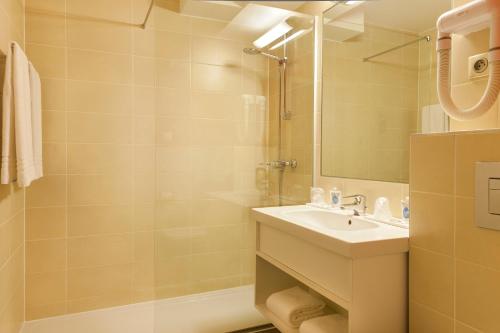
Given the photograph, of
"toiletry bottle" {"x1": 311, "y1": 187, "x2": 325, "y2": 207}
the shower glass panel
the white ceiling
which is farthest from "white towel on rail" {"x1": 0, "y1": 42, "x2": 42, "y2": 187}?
the white ceiling

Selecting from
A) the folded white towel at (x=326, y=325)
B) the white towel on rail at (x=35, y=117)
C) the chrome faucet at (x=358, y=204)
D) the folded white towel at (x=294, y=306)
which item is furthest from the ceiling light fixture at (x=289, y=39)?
the folded white towel at (x=326, y=325)

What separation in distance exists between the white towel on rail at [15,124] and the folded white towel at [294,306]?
1391 mm

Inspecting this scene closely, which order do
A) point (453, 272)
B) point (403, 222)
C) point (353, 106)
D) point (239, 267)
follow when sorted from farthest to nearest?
point (239, 267)
point (353, 106)
point (403, 222)
point (453, 272)

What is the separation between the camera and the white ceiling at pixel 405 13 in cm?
142

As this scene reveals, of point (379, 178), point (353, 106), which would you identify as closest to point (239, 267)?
point (379, 178)

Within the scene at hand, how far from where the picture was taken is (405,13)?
1560 mm

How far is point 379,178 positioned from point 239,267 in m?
1.10

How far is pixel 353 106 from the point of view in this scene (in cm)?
190

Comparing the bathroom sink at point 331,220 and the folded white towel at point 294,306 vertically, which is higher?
the bathroom sink at point 331,220

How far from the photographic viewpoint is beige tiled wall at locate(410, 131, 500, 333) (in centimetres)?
95

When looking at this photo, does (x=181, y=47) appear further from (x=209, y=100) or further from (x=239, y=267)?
(x=239, y=267)

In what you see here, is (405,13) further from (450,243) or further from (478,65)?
(450,243)

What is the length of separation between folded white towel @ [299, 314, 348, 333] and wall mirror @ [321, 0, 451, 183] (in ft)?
2.36

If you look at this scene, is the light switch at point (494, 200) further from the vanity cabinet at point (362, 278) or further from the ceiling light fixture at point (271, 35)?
the ceiling light fixture at point (271, 35)
